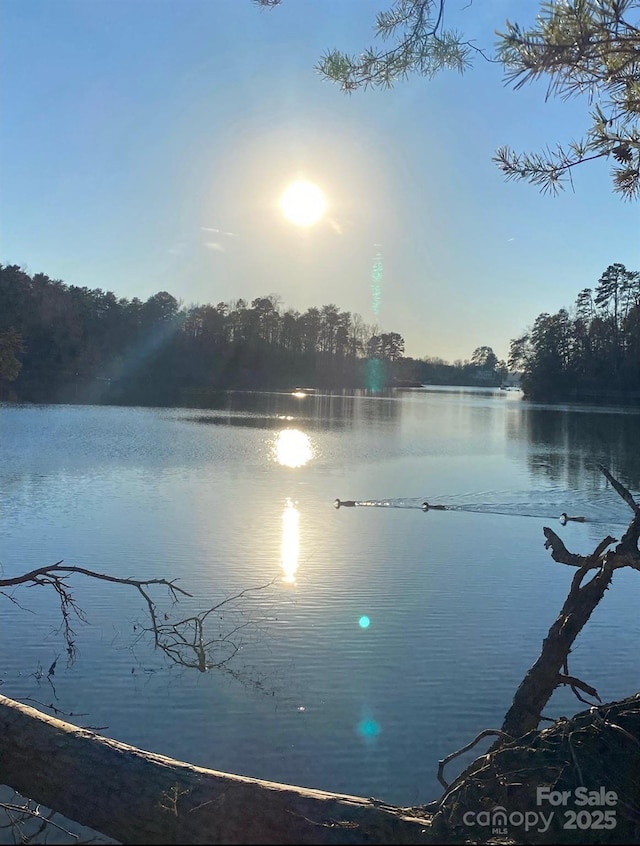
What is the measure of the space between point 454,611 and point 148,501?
672cm

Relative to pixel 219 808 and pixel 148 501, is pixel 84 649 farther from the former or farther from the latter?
pixel 148 501

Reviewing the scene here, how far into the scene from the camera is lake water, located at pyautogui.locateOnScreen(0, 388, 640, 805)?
4.37 m

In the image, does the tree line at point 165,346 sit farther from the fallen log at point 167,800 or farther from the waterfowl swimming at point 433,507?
the fallen log at point 167,800

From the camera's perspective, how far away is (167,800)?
196 cm

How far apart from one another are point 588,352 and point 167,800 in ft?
205

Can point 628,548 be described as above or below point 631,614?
above

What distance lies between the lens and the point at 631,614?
6.74m

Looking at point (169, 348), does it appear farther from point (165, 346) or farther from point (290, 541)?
point (290, 541)

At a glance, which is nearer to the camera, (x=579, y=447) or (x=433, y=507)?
(x=433, y=507)

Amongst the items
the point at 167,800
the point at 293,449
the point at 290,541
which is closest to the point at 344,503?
the point at 290,541

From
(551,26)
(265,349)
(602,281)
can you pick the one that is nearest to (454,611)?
(551,26)

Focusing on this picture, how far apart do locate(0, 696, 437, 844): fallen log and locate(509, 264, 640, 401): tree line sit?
181 ft

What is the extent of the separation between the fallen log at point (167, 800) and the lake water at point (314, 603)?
1.87m

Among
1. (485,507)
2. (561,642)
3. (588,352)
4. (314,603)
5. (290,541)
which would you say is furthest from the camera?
(588,352)
